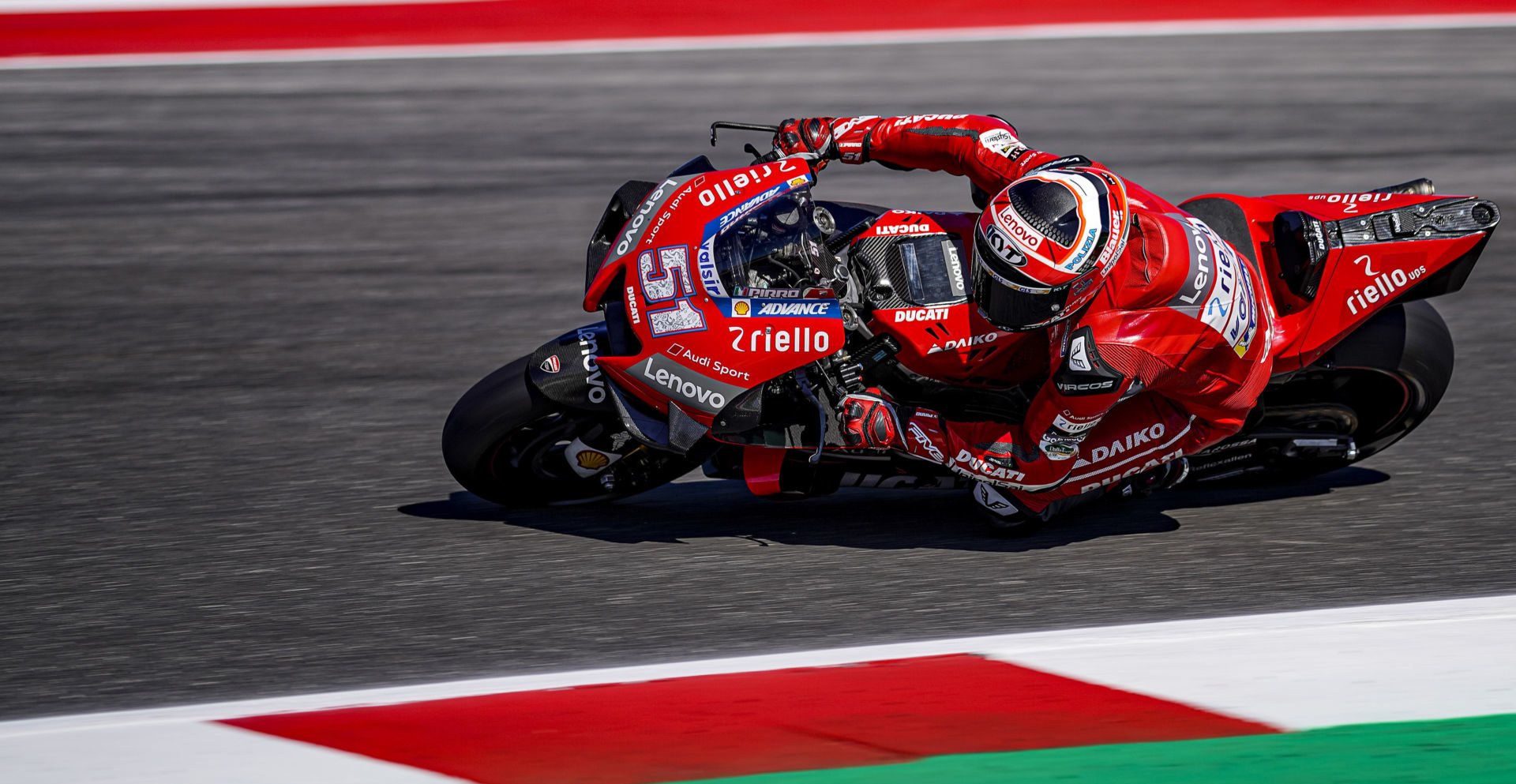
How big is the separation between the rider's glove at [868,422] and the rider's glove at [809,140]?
866mm

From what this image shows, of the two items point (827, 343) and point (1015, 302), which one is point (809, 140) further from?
point (1015, 302)

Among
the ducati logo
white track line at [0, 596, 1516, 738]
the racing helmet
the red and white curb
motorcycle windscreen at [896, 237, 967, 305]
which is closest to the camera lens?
white track line at [0, 596, 1516, 738]

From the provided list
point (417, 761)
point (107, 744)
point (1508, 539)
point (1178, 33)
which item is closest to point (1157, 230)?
point (1508, 539)

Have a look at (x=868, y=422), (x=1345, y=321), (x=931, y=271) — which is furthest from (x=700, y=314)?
(x=1345, y=321)

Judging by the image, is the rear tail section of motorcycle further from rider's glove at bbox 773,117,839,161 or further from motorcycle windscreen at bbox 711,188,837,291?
motorcycle windscreen at bbox 711,188,837,291

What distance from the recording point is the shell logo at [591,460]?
16.2ft

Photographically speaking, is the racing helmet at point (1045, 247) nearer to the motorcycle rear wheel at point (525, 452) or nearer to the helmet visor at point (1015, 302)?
the helmet visor at point (1015, 302)

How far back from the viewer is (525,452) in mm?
4961

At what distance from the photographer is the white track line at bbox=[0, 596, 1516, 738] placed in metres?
3.72

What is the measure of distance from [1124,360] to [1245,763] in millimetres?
1255

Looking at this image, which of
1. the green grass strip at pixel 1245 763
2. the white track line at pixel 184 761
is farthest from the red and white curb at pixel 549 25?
the green grass strip at pixel 1245 763

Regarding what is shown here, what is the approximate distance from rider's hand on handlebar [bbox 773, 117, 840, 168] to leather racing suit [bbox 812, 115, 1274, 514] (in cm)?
5

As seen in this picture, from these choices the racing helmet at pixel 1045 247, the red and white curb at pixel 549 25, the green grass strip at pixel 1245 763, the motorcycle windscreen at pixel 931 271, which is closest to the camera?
the green grass strip at pixel 1245 763

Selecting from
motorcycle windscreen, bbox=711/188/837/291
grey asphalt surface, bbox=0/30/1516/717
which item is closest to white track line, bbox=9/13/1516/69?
grey asphalt surface, bbox=0/30/1516/717
